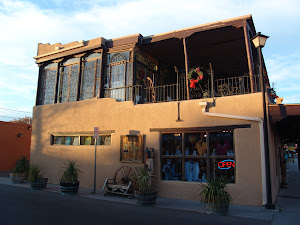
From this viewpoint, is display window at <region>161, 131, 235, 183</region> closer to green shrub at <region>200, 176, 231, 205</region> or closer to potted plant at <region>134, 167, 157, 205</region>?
potted plant at <region>134, 167, 157, 205</region>

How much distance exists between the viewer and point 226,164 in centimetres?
851

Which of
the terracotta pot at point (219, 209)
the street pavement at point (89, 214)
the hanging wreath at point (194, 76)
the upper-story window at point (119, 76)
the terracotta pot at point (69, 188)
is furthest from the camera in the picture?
the upper-story window at point (119, 76)

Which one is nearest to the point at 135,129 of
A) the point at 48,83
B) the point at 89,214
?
the point at 89,214

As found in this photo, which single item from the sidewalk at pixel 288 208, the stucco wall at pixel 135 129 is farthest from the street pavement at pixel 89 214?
the stucco wall at pixel 135 129

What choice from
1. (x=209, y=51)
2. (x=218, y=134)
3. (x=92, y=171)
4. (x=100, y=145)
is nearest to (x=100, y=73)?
(x=100, y=145)

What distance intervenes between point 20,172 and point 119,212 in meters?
7.75

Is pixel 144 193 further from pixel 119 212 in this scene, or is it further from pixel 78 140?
pixel 78 140

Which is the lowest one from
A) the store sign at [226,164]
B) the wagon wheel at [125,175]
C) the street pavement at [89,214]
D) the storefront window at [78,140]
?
the street pavement at [89,214]

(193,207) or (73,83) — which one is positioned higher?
(73,83)

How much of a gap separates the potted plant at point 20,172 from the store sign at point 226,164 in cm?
961

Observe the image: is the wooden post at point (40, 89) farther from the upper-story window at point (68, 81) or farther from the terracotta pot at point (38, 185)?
the terracotta pot at point (38, 185)

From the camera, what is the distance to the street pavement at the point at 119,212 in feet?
20.1

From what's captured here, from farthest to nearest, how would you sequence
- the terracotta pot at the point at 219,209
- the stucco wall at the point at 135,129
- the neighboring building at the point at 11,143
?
the neighboring building at the point at 11,143 → the stucco wall at the point at 135,129 → the terracotta pot at the point at 219,209

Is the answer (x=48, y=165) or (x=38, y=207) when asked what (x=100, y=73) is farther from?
(x=38, y=207)
